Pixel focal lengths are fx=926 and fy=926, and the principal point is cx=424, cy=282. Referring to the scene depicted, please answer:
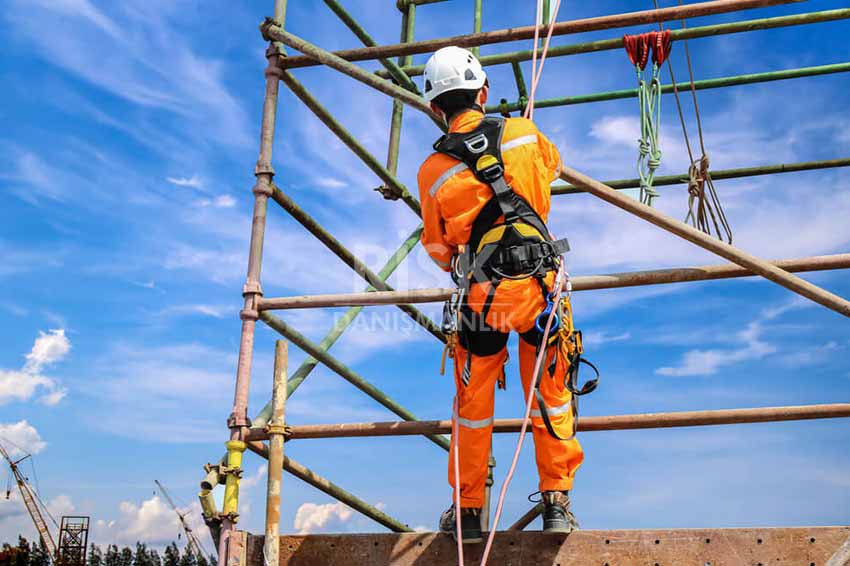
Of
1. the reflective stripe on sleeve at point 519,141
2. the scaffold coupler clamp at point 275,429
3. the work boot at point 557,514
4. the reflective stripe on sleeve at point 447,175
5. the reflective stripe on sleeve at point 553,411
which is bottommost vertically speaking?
the work boot at point 557,514

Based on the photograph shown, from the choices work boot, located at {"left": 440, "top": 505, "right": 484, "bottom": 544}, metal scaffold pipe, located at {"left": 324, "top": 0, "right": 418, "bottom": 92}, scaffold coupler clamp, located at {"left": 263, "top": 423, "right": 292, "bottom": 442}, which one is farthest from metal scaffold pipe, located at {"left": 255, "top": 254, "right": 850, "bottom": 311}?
metal scaffold pipe, located at {"left": 324, "top": 0, "right": 418, "bottom": 92}

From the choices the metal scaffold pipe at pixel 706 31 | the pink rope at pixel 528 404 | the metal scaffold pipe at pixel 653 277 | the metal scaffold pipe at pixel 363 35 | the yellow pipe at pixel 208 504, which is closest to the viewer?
the pink rope at pixel 528 404

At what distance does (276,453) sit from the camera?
18.0 feet

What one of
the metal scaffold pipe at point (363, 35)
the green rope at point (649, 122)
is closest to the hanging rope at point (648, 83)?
the green rope at point (649, 122)

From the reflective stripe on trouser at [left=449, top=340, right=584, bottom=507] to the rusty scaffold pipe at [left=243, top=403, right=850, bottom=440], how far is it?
616 millimetres

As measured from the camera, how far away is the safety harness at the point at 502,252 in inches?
190

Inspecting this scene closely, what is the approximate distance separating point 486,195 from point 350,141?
105 inches

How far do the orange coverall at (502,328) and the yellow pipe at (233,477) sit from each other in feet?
4.43

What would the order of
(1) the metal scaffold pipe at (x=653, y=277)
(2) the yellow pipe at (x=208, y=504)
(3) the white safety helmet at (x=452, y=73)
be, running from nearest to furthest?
1. (3) the white safety helmet at (x=452, y=73)
2. (2) the yellow pipe at (x=208, y=504)
3. (1) the metal scaffold pipe at (x=653, y=277)

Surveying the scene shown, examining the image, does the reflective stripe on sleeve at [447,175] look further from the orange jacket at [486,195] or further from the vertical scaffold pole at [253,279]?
the vertical scaffold pole at [253,279]

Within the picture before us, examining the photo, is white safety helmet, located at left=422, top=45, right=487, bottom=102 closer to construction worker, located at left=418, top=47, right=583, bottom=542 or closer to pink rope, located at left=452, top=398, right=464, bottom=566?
construction worker, located at left=418, top=47, right=583, bottom=542

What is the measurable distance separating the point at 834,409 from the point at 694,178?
274 centimetres

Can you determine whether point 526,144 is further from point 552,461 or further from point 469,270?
point 552,461

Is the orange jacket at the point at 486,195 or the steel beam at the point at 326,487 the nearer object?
the orange jacket at the point at 486,195
